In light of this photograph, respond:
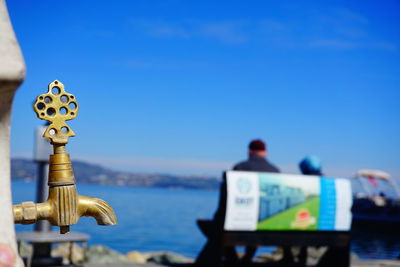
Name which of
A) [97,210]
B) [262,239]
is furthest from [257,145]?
[97,210]

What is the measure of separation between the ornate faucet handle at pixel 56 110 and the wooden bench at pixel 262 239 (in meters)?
5.65

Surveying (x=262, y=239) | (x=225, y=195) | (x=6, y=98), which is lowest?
(x=262, y=239)

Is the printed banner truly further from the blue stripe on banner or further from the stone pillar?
the stone pillar

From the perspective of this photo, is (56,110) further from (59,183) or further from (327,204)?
(327,204)

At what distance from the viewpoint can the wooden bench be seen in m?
7.33

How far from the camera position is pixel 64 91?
149cm

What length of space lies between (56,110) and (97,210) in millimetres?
269

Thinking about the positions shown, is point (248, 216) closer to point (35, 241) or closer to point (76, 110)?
point (35, 241)

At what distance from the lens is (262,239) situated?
7.48 m

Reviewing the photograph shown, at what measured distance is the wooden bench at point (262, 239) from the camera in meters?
7.33

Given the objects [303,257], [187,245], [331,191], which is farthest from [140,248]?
[331,191]

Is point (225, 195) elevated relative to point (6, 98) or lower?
lower

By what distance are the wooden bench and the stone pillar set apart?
585 centimetres

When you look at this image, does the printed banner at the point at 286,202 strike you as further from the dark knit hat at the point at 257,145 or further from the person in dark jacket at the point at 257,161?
the dark knit hat at the point at 257,145
